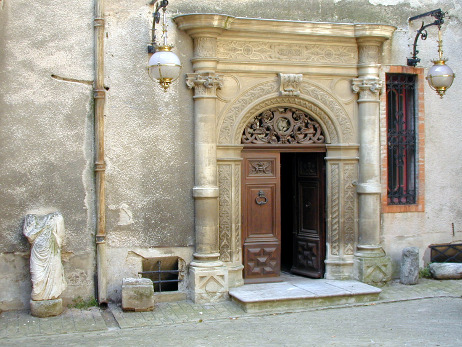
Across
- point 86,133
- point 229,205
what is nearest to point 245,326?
point 229,205

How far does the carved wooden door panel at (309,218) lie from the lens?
10.2 meters

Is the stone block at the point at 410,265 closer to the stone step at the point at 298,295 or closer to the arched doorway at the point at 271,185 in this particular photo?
the stone step at the point at 298,295

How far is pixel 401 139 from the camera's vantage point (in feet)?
34.3

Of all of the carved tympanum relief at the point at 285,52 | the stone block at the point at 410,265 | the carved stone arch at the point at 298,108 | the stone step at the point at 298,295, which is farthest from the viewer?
the stone block at the point at 410,265

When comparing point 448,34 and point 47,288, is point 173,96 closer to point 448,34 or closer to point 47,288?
point 47,288

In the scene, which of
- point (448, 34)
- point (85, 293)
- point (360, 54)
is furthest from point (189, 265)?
point (448, 34)

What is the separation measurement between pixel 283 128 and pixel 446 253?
11.4 feet

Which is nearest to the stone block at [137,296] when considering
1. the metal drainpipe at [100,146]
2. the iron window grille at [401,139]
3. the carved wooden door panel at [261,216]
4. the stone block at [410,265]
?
the metal drainpipe at [100,146]

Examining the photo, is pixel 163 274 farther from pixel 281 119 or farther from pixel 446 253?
pixel 446 253

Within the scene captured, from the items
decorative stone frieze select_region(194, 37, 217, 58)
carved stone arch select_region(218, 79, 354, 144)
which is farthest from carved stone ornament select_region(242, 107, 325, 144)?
decorative stone frieze select_region(194, 37, 217, 58)

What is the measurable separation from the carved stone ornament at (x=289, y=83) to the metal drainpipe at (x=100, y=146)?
2.61 metres

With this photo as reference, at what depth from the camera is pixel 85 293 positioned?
350 inches

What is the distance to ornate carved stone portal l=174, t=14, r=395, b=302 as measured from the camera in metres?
9.22

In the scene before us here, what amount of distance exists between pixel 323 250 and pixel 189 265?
7.34 ft
